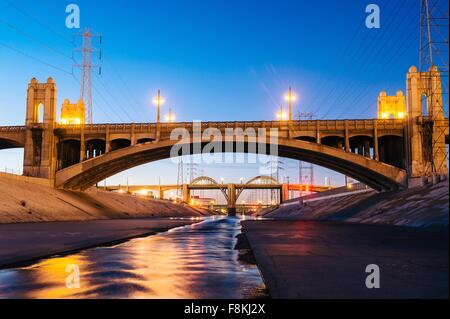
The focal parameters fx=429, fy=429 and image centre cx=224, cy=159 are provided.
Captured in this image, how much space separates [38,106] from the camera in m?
71.1

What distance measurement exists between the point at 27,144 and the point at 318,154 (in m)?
45.1

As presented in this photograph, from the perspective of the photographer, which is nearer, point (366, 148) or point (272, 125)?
point (272, 125)

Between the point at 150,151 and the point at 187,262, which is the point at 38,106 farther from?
the point at 187,262

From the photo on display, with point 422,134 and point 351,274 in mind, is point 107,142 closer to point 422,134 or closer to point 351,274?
point 422,134

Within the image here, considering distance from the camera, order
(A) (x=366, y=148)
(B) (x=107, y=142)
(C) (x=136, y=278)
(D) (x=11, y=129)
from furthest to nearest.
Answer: (D) (x=11, y=129) < (B) (x=107, y=142) < (A) (x=366, y=148) < (C) (x=136, y=278)

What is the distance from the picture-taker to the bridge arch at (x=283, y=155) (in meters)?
57.6

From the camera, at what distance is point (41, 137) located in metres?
67.8

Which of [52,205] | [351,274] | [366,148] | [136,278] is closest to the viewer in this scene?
[351,274]

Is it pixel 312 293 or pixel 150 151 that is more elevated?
pixel 150 151

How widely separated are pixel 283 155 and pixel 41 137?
3886 cm

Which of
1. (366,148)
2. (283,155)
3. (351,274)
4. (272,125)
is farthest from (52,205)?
(351,274)

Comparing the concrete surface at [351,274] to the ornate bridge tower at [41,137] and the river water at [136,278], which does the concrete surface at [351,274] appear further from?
the ornate bridge tower at [41,137]
